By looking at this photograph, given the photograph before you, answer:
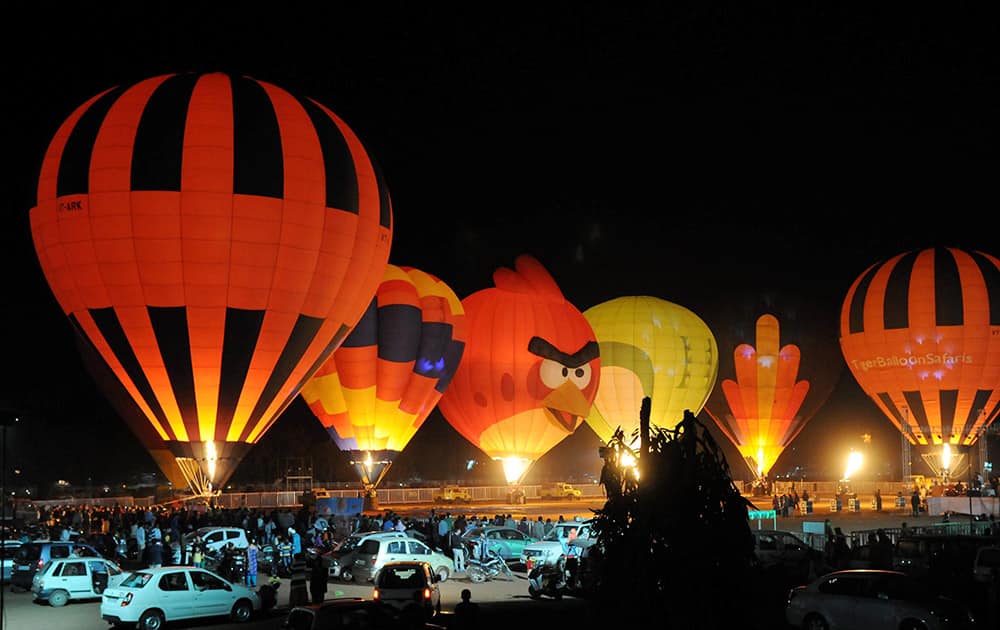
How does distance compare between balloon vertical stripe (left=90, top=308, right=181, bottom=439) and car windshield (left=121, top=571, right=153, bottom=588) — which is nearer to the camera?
car windshield (left=121, top=571, right=153, bottom=588)

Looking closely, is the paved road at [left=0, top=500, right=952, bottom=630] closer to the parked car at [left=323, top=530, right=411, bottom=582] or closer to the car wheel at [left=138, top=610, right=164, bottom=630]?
the parked car at [left=323, top=530, right=411, bottom=582]

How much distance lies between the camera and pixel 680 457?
777 centimetres

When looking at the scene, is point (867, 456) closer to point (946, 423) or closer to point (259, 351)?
point (946, 423)

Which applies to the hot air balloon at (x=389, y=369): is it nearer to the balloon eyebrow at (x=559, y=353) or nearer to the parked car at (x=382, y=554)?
the balloon eyebrow at (x=559, y=353)

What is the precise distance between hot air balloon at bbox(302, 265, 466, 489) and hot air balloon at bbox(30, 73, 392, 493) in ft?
28.4

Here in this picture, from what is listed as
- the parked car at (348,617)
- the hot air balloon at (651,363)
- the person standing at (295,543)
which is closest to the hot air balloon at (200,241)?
the person standing at (295,543)

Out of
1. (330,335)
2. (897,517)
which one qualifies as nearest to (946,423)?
(897,517)

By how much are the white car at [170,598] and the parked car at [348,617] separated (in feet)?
14.1

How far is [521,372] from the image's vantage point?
43.1 m

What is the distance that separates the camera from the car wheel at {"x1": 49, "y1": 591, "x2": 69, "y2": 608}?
1941 centimetres

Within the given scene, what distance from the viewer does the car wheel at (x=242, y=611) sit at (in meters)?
17.2

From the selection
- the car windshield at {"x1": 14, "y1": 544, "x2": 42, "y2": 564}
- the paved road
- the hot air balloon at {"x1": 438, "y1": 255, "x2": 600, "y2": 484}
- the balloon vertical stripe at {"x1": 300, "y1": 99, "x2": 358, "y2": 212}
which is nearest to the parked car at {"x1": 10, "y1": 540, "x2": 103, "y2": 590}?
the car windshield at {"x1": 14, "y1": 544, "x2": 42, "y2": 564}

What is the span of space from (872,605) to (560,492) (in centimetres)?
4217

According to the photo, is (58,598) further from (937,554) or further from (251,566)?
(937,554)
